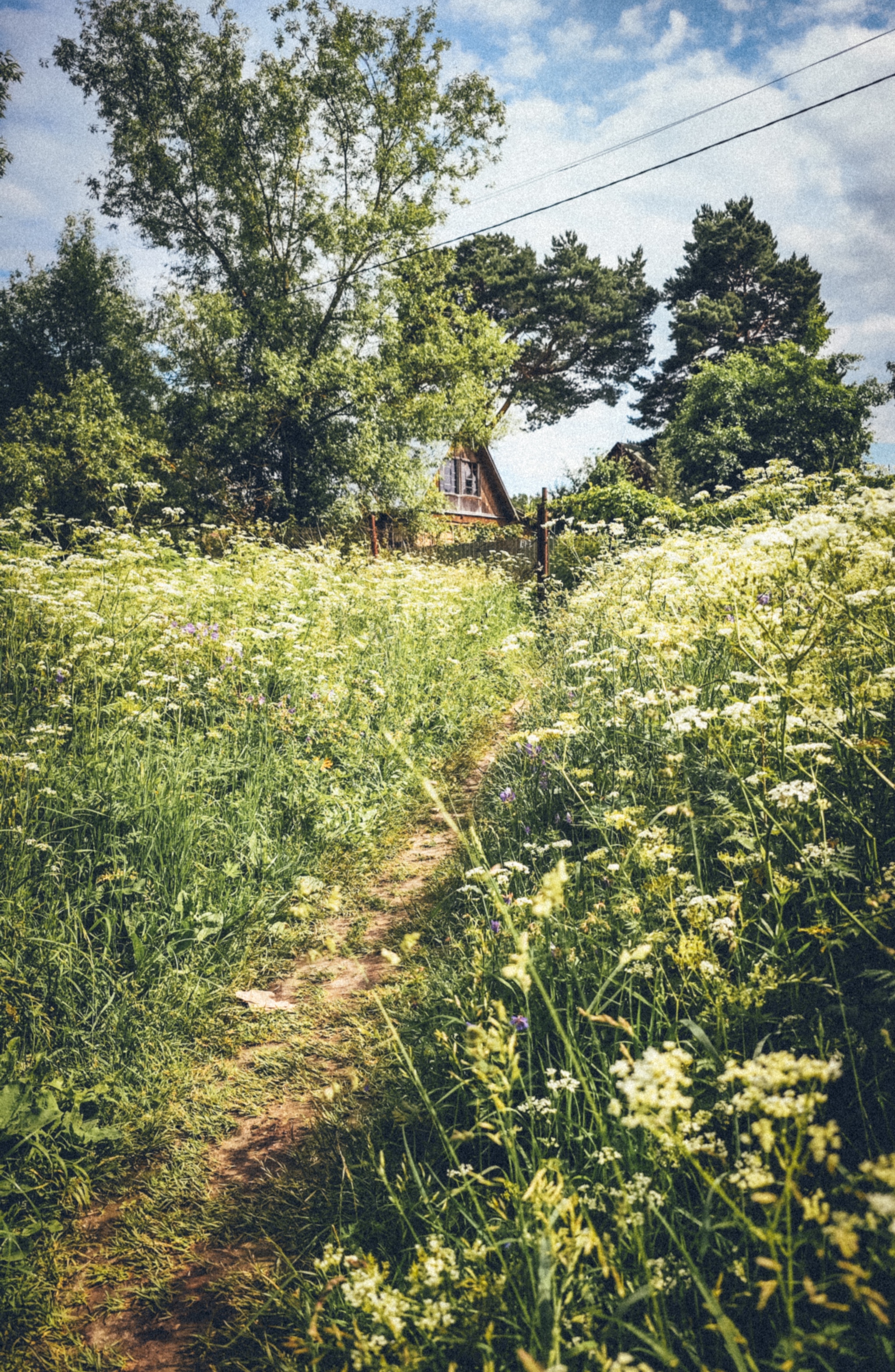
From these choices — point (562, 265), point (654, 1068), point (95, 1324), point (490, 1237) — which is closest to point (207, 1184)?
point (95, 1324)

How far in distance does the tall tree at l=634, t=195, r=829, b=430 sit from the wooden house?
44.0 feet

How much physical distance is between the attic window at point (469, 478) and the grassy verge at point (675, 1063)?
32.0 m

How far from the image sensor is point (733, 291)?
3897 cm

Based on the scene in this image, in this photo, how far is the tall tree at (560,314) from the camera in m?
32.8

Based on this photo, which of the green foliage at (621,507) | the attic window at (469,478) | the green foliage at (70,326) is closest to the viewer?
the green foliage at (621,507)

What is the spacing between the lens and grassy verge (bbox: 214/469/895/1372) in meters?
1.19

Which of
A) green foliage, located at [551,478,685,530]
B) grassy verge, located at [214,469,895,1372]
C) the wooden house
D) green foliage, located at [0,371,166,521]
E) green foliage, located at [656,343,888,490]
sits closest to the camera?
grassy verge, located at [214,469,895,1372]

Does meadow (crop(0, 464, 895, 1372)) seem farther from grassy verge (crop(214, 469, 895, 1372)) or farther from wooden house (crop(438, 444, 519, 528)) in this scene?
wooden house (crop(438, 444, 519, 528))

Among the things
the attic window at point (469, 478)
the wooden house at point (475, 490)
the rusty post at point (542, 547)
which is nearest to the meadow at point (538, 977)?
the rusty post at point (542, 547)

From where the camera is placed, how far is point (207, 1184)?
2.17m

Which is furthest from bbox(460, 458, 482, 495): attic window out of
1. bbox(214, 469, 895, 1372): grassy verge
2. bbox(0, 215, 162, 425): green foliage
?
bbox(214, 469, 895, 1372): grassy verge

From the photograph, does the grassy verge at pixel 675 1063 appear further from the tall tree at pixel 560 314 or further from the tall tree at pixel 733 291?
the tall tree at pixel 733 291

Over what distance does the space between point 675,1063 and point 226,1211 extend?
1800mm

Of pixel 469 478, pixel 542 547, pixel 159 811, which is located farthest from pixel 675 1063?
pixel 469 478
